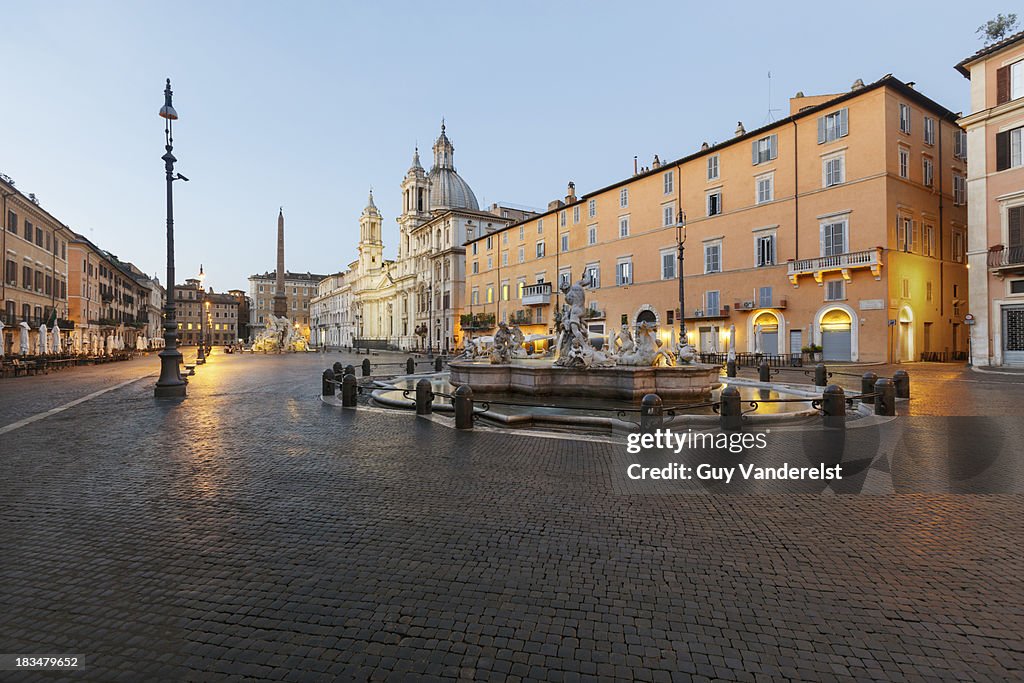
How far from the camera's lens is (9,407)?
12914 mm

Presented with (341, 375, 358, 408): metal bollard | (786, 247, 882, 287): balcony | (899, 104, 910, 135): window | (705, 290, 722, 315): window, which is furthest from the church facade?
(341, 375, 358, 408): metal bollard

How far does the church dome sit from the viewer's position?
288ft

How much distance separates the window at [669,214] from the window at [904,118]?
14272 millimetres

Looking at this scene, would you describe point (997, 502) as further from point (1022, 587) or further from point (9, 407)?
point (9, 407)

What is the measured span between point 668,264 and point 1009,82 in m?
19.9

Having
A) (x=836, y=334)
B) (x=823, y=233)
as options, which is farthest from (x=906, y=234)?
(x=836, y=334)

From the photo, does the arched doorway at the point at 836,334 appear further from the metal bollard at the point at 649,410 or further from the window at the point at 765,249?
the metal bollard at the point at 649,410

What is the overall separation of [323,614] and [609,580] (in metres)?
1.91

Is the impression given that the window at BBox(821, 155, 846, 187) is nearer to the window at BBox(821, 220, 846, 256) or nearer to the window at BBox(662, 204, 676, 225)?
the window at BBox(821, 220, 846, 256)

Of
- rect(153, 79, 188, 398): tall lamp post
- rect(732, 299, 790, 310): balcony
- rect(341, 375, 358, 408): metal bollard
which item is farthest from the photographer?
rect(732, 299, 790, 310): balcony

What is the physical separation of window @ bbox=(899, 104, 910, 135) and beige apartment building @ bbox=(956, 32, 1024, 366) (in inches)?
120

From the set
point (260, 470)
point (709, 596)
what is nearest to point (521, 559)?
point (709, 596)

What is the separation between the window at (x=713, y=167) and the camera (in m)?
36.2

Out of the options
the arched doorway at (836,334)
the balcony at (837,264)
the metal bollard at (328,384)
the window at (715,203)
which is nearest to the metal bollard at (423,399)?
the metal bollard at (328,384)
